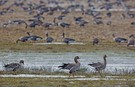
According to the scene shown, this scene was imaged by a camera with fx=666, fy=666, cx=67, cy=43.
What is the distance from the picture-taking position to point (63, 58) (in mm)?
30516

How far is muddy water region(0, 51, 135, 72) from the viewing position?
27953 millimetres


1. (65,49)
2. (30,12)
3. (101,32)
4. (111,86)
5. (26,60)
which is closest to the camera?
(111,86)

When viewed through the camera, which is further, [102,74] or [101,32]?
[101,32]

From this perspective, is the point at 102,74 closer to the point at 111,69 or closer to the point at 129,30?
the point at 111,69

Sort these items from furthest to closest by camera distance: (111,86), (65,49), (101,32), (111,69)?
(101,32)
(65,49)
(111,69)
(111,86)

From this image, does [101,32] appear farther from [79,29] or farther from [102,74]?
[102,74]

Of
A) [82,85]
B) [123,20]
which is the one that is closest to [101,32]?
[123,20]

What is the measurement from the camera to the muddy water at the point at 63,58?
2795 centimetres

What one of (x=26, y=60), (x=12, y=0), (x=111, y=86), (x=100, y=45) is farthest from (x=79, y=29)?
(x=12, y=0)

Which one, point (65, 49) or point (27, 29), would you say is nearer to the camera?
point (65, 49)

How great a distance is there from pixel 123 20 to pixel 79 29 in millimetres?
13513

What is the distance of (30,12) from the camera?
234ft

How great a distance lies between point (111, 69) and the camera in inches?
1033

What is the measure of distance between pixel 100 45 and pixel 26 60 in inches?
281
